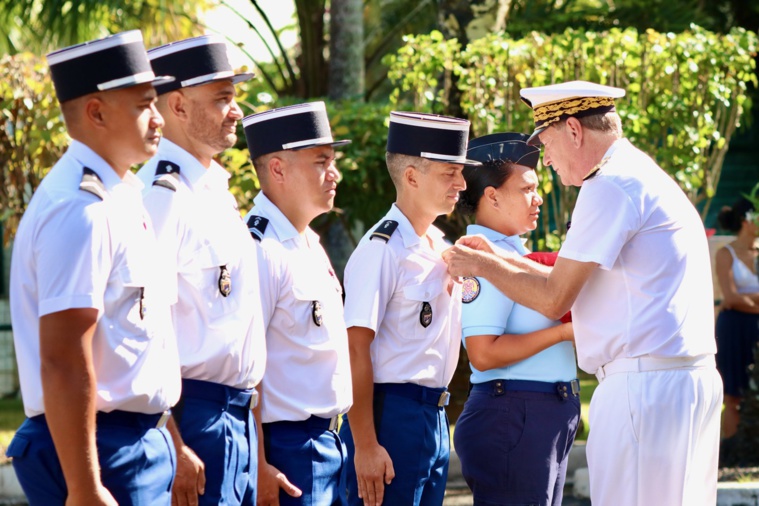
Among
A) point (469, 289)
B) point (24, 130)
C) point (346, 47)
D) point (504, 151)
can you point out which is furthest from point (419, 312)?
point (346, 47)

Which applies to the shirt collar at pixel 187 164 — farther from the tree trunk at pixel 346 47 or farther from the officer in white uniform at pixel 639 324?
the tree trunk at pixel 346 47

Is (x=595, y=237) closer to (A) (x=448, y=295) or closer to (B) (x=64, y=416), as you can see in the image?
(A) (x=448, y=295)

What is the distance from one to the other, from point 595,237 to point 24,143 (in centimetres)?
564

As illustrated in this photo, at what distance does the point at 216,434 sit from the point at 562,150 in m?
1.55

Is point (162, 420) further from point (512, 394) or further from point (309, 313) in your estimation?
point (512, 394)

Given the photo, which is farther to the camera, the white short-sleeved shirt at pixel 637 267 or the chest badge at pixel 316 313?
the chest badge at pixel 316 313

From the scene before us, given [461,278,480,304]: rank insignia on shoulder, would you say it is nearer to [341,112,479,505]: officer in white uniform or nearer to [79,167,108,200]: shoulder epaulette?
[341,112,479,505]: officer in white uniform

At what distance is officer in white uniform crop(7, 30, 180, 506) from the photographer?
269 cm

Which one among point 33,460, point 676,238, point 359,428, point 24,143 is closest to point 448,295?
point 359,428

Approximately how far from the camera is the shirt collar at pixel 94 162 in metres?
2.92

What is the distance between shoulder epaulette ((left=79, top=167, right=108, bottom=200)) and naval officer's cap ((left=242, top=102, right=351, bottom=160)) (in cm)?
126

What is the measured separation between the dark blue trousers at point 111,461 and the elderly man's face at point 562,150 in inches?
70.5

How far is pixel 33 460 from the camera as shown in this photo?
285 centimetres

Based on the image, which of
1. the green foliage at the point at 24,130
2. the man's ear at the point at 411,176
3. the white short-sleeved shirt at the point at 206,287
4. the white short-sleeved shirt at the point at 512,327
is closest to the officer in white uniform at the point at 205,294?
the white short-sleeved shirt at the point at 206,287
